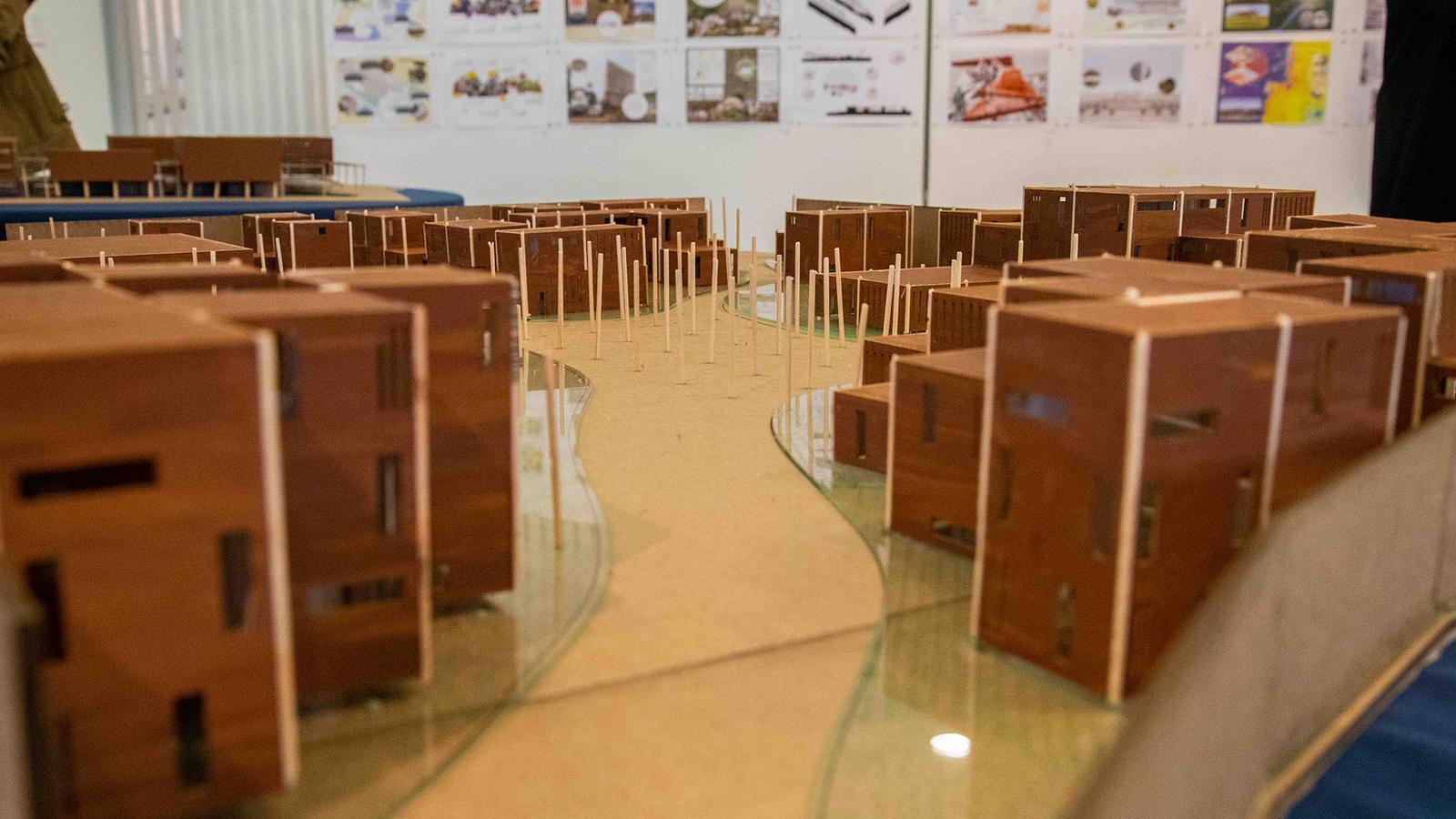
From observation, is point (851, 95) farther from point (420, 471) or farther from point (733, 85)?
point (420, 471)

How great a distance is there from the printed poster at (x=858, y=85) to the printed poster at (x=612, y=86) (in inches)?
46.1

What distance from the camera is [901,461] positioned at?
280 cm

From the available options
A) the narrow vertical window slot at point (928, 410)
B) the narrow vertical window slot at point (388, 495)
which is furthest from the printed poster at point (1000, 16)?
the narrow vertical window slot at point (388, 495)

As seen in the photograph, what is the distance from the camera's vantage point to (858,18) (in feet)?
28.7

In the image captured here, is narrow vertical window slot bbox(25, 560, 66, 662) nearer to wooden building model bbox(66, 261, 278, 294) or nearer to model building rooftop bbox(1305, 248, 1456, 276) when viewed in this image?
wooden building model bbox(66, 261, 278, 294)

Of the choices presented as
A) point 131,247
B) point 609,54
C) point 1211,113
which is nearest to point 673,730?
point 131,247

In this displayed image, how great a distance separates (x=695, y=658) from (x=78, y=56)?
41.2 ft

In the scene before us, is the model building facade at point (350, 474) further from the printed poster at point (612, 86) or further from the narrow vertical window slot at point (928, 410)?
the printed poster at point (612, 86)

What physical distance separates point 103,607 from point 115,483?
→ 0.51m

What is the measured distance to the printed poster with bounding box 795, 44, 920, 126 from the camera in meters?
8.72

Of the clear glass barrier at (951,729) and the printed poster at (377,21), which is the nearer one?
the clear glass barrier at (951,729)

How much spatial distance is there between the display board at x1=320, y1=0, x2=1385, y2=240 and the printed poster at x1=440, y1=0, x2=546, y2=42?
0.02 m

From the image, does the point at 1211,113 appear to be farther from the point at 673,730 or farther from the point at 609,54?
the point at 673,730

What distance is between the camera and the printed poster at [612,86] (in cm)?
931
